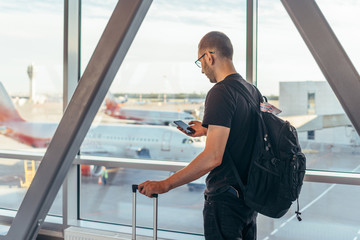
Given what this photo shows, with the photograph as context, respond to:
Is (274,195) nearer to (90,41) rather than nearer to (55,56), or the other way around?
(90,41)

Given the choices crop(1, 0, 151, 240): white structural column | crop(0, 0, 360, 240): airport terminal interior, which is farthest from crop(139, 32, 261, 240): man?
crop(1, 0, 151, 240): white structural column

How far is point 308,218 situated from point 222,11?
1.86 m

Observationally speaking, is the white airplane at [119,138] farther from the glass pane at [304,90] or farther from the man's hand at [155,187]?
the man's hand at [155,187]

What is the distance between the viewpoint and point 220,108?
1994 mm

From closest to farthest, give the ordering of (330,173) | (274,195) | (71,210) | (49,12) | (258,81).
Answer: (274,195) < (330,173) < (258,81) < (71,210) < (49,12)

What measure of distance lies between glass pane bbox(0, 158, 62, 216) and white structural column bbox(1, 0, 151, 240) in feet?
2.51

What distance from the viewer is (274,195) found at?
6.77 feet

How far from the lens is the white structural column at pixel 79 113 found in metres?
3.30

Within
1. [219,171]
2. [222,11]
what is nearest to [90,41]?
[222,11]

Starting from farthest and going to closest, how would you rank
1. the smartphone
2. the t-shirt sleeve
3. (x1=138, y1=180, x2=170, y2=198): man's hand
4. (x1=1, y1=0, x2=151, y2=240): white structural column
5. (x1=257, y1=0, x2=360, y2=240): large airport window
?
1. (x1=1, y1=0, x2=151, y2=240): white structural column
2. (x1=257, y1=0, x2=360, y2=240): large airport window
3. the smartphone
4. (x1=138, y1=180, x2=170, y2=198): man's hand
5. the t-shirt sleeve

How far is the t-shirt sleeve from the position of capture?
1983 millimetres

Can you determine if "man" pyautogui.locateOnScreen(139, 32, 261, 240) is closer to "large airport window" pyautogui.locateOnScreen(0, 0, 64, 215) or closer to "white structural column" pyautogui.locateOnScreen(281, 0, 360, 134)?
"white structural column" pyautogui.locateOnScreen(281, 0, 360, 134)

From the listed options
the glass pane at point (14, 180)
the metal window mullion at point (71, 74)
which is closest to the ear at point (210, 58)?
the metal window mullion at point (71, 74)

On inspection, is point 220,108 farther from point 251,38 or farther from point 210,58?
point 251,38
